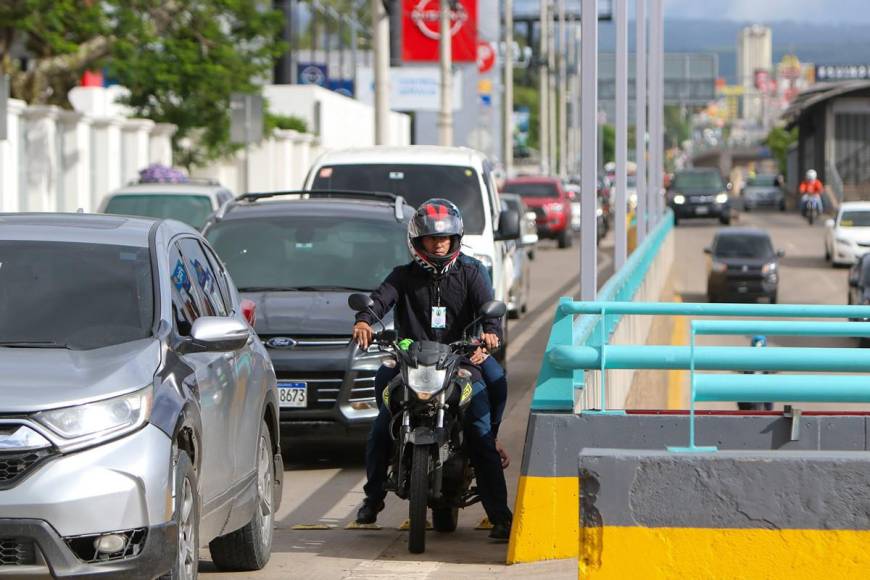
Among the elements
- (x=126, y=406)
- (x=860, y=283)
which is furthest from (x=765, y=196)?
(x=126, y=406)

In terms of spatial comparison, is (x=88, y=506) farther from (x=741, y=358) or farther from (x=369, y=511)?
(x=369, y=511)

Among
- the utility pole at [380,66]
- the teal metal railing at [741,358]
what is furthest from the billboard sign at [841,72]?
the teal metal railing at [741,358]

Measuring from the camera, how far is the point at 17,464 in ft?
21.9

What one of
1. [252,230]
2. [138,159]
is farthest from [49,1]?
[252,230]

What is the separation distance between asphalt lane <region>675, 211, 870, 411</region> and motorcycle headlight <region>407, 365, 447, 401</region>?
35.1ft

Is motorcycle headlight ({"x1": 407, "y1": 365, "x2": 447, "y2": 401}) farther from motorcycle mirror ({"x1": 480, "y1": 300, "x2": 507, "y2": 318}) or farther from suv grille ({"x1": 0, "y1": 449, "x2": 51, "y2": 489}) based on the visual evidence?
suv grille ({"x1": 0, "y1": 449, "x2": 51, "y2": 489})

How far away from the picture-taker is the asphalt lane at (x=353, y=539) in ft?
29.1

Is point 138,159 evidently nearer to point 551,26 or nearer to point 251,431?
point 251,431

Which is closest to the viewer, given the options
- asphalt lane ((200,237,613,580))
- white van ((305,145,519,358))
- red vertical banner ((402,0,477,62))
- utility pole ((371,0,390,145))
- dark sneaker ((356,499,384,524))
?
asphalt lane ((200,237,613,580))

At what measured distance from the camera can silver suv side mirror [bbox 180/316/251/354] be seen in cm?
756

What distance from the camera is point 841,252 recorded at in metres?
45.1

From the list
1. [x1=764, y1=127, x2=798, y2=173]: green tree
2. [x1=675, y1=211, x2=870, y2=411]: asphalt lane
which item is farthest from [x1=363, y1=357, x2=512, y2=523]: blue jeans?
[x1=764, y1=127, x2=798, y2=173]: green tree

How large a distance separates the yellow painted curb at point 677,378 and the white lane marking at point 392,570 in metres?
11.0

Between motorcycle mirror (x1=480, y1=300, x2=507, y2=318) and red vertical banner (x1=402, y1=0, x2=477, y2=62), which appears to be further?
red vertical banner (x1=402, y1=0, x2=477, y2=62)
